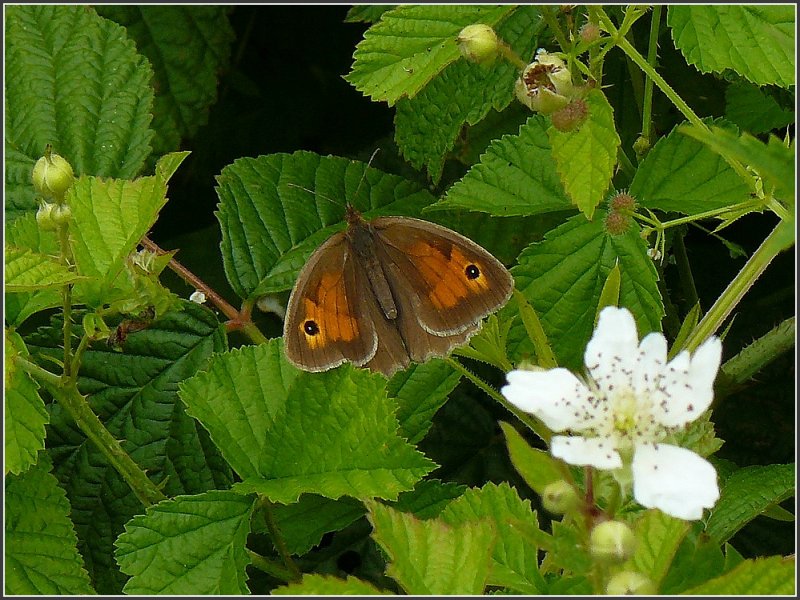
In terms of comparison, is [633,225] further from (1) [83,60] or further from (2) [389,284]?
(1) [83,60]

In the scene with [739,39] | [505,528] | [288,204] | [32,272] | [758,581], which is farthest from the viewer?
[288,204]

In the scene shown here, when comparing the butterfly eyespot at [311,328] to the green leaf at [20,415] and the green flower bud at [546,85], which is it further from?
the green flower bud at [546,85]

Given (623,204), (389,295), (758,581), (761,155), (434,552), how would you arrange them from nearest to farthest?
(761,155) < (758,581) < (434,552) < (623,204) < (389,295)

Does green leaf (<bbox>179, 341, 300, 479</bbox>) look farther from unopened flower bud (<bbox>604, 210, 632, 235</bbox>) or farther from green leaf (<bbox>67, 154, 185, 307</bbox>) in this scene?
unopened flower bud (<bbox>604, 210, 632, 235</bbox>)

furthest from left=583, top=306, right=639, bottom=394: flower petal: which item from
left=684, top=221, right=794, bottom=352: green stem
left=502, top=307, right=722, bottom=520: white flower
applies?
left=684, top=221, right=794, bottom=352: green stem

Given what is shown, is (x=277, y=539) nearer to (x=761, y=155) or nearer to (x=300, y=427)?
(x=300, y=427)

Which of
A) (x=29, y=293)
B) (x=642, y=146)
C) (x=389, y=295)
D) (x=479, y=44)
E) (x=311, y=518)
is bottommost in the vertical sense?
(x=311, y=518)


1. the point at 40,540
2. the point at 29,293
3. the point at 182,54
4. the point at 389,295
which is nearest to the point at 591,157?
the point at 389,295
